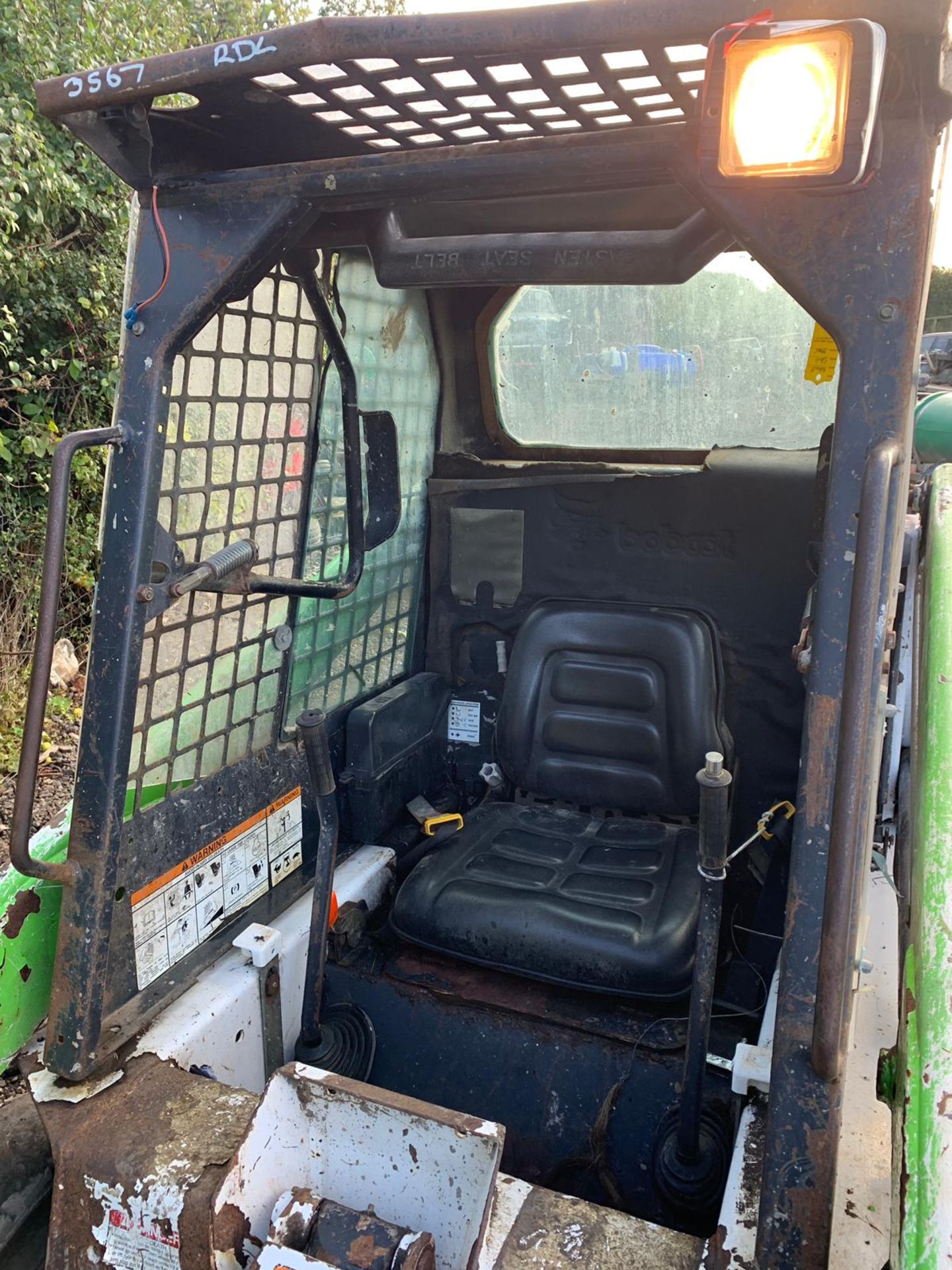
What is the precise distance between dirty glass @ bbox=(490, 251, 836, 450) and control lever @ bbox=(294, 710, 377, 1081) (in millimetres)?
1312

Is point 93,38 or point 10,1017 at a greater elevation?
point 93,38

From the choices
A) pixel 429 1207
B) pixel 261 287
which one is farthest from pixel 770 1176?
pixel 261 287

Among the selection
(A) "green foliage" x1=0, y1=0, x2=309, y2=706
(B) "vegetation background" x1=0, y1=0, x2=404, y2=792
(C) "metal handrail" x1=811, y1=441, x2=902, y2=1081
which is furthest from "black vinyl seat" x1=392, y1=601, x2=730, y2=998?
(A) "green foliage" x1=0, y1=0, x2=309, y2=706

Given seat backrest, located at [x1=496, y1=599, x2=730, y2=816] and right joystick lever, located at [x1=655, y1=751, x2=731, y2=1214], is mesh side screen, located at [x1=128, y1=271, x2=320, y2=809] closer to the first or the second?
seat backrest, located at [x1=496, y1=599, x2=730, y2=816]

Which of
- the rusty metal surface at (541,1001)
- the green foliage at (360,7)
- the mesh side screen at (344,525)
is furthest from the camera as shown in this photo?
the green foliage at (360,7)

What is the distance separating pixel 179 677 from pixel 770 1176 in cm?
114

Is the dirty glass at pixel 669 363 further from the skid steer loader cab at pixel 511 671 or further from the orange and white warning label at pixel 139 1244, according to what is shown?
the orange and white warning label at pixel 139 1244

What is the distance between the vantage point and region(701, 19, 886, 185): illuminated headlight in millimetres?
874

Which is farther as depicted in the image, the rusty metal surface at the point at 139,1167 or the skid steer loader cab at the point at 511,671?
the rusty metal surface at the point at 139,1167

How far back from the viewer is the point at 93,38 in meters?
4.76

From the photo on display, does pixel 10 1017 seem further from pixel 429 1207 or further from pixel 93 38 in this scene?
pixel 93 38

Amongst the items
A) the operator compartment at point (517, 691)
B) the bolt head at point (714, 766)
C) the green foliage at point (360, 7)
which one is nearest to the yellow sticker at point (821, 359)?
the operator compartment at point (517, 691)

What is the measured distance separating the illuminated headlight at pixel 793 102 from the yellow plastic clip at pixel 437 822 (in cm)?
163

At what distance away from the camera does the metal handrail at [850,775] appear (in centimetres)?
96
